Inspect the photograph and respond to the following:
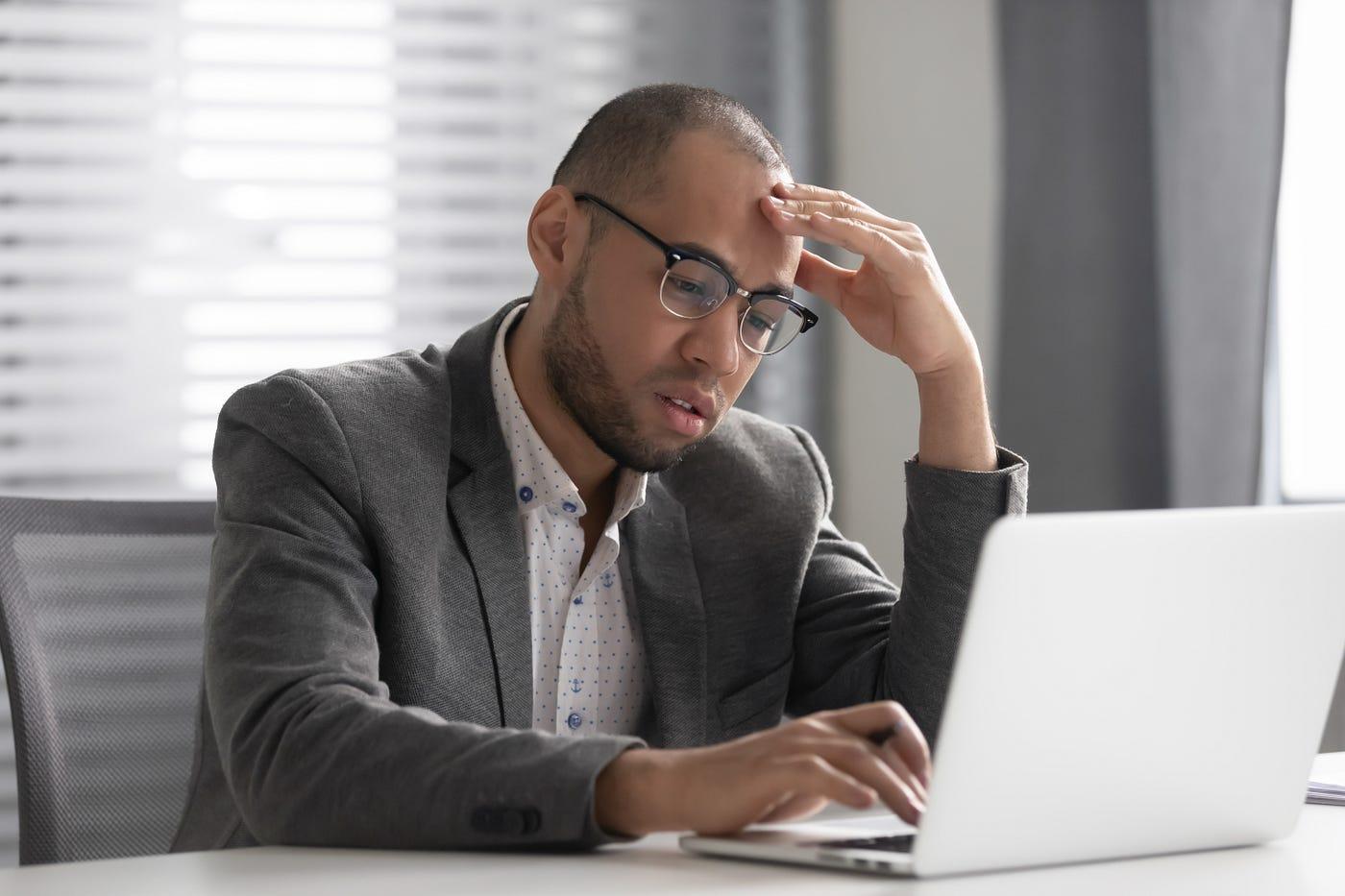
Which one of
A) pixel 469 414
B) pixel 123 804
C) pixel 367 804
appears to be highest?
pixel 469 414

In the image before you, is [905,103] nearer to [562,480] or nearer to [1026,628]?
[562,480]

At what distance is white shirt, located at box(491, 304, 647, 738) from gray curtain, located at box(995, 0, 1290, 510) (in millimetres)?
1300

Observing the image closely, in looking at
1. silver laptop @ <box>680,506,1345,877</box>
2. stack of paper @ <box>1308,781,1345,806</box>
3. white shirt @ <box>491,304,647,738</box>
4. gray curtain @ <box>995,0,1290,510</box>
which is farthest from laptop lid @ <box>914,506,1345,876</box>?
gray curtain @ <box>995,0,1290,510</box>

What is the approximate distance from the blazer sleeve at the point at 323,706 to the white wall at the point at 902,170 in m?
1.83

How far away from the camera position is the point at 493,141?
2898 millimetres

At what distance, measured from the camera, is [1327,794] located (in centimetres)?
116

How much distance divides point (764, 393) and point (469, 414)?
65.9 inches

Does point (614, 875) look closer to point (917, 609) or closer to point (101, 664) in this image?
point (917, 609)

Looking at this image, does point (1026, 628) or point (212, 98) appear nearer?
point (1026, 628)

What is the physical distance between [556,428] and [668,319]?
20cm

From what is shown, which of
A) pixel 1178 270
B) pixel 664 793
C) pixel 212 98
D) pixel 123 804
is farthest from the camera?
pixel 212 98

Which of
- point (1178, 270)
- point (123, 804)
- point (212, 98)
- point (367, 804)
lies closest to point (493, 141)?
point (212, 98)

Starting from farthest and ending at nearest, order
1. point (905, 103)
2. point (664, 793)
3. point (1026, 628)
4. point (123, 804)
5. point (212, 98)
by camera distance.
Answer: point (905, 103)
point (212, 98)
point (123, 804)
point (664, 793)
point (1026, 628)

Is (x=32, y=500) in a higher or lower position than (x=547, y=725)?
higher
